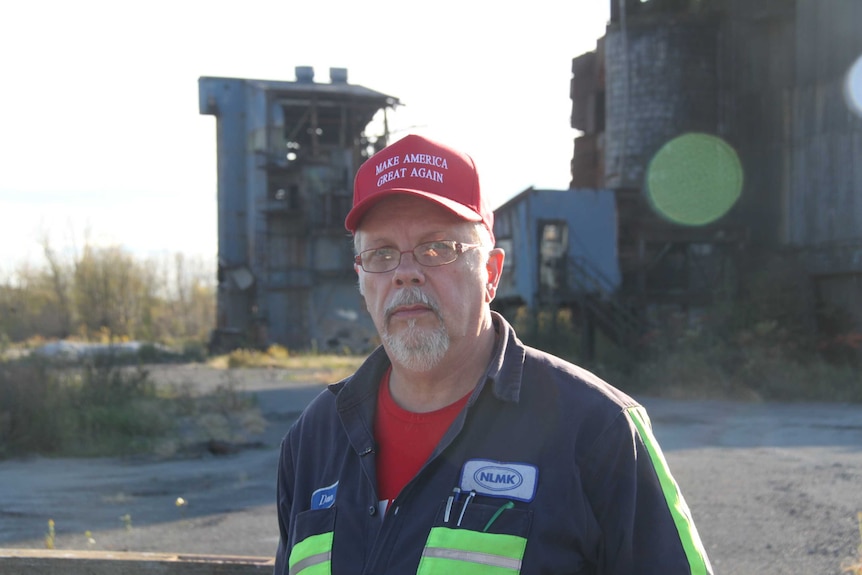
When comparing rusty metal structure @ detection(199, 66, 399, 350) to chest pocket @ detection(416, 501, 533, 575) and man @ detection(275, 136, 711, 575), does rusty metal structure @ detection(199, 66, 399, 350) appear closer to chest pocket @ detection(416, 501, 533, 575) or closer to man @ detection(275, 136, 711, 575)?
man @ detection(275, 136, 711, 575)

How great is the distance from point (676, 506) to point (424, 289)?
3.09 ft

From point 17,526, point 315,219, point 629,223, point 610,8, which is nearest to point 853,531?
point 17,526

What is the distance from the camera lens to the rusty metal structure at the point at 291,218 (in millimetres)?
36969

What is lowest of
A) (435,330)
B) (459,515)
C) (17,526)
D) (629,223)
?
(17,526)

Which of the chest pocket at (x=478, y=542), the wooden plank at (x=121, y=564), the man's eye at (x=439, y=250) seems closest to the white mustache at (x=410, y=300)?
the man's eye at (x=439, y=250)

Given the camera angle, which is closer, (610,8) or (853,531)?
(853,531)

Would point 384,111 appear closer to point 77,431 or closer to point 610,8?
point 610,8

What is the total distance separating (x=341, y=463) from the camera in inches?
A: 112

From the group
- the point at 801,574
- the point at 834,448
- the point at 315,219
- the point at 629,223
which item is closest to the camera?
the point at 801,574

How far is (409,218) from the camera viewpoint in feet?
9.29

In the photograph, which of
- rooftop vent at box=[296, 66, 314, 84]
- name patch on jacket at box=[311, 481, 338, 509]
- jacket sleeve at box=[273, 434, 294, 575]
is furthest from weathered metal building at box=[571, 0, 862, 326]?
name patch on jacket at box=[311, 481, 338, 509]

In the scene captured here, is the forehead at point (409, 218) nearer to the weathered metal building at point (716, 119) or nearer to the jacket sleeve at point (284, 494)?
the jacket sleeve at point (284, 494)

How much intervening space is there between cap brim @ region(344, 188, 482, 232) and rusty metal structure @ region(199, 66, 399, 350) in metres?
33.7

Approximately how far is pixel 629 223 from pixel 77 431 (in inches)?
621
